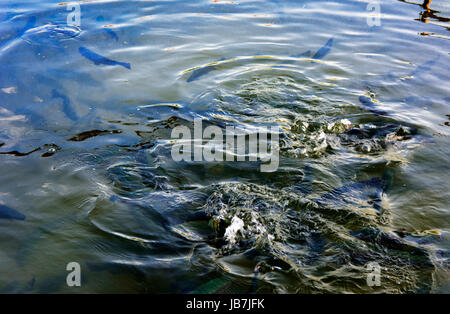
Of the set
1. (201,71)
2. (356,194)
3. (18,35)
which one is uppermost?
(18,35)

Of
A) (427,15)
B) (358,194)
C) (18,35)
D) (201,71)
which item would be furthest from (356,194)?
(427,15)

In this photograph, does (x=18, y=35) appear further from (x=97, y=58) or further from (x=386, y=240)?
(x=386, y=240)

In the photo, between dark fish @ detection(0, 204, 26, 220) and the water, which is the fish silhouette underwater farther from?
dark fish @ detection(0, 204, 26, 220)

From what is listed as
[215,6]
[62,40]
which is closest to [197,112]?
[62,40]

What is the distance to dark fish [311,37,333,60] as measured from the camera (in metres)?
6.36

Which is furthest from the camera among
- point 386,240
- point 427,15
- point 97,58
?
point 427,15

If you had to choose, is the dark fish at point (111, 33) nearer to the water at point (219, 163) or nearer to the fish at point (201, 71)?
the water at point (219, 163)

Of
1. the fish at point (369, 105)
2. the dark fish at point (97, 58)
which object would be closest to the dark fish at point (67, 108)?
the dark fish at point (97, 58)

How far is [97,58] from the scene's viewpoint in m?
5.93

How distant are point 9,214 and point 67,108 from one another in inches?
76.9

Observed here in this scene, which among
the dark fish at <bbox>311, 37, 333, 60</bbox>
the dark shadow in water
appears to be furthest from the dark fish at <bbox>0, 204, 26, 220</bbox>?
the dark shadow in water

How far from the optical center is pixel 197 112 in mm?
4750

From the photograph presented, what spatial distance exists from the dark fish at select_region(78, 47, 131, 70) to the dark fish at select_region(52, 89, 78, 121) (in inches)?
42.9

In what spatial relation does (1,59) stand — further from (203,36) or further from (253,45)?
(253,45)
